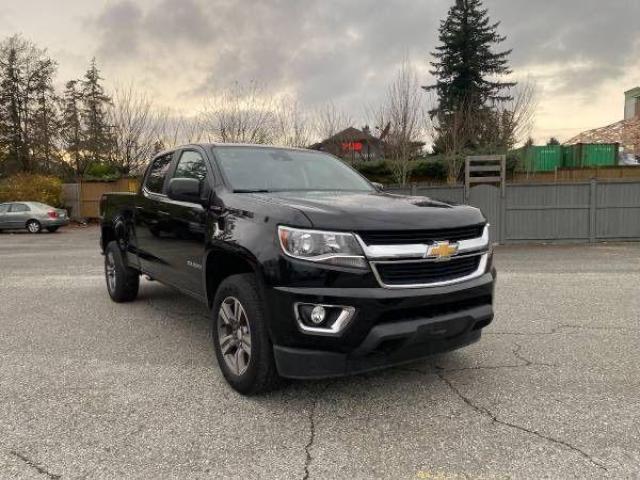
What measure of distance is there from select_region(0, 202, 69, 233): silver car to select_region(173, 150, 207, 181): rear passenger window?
1993 cm

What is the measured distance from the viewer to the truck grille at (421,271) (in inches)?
120

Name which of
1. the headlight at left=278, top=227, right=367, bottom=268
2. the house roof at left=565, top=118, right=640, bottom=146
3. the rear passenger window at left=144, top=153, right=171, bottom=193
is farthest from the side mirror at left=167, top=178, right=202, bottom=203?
the house roof at left=565, top=118, right=640, bottom=146

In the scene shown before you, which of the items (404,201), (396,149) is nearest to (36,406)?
(404,201)

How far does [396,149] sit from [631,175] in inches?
426

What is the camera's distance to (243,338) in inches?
137

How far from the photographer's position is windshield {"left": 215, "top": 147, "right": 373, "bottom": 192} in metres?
4.18

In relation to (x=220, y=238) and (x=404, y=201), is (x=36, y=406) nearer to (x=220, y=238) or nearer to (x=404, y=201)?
(x=220, y=238)

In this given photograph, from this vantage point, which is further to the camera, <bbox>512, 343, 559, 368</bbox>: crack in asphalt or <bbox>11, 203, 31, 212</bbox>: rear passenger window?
<bbox>11, 203, 31, 212</bbox>: rear passenger window

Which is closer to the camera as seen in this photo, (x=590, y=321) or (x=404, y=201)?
(x=404, y=201)

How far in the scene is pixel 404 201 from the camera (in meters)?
3.71

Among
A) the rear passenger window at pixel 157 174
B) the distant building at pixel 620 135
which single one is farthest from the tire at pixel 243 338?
the distant building at pixel 620 135

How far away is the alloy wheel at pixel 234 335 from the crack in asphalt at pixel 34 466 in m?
1.26

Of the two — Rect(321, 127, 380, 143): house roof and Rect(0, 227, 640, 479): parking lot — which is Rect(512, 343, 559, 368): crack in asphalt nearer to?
Rect(0, 227, 640, 479): parking lot

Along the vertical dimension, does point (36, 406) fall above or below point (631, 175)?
below
